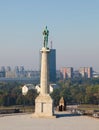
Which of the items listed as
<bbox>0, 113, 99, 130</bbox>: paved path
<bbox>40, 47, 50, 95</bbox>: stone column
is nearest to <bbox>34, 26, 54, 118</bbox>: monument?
<bbox>40, 47, 50, 95</bbox>: stone column

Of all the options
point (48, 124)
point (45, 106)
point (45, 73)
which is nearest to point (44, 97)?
point (45, 106)

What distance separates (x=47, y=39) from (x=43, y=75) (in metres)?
4.00

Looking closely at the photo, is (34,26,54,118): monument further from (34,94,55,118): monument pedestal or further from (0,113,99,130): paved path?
(0,113,99,130): paved path

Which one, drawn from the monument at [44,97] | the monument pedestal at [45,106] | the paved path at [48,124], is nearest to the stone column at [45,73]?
the monument at [44,97]

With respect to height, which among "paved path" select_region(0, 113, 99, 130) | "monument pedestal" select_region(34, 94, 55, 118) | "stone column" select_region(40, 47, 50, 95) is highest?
"stone column" select_region(40, 47, 50, 95)

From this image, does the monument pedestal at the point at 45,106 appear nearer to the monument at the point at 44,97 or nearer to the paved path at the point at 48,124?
the monument at the point at 44,97

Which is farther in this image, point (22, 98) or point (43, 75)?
point (22, 98)

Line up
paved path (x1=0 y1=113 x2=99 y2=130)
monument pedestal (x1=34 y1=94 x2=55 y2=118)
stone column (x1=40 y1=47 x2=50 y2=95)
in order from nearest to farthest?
paved path (x1=0 y1=113 x2=99 y2=130), monument pedestal (x1=34 y1=94 x2=55 y2=118), stone column (x1=40 y1=47 x2=50 y2=95)

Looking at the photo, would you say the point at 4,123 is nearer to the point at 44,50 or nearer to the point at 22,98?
the point at 44,50

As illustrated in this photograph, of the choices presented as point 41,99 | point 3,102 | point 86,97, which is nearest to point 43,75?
point 41,99

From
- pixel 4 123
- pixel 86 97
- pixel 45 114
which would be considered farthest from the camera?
pixel 86 97

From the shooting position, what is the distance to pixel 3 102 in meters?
83.6

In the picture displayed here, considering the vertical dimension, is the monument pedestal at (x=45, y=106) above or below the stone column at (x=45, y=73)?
below

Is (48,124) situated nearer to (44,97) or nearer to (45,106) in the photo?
(45,106)
